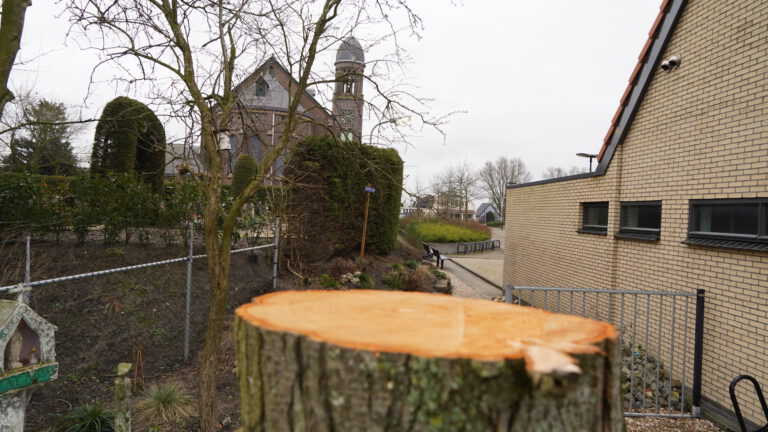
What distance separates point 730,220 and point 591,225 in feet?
11.7

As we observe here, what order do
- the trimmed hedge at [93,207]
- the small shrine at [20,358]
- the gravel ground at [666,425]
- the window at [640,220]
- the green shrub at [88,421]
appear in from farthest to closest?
the window at [640,220] < the trimmed hedge at [93,207] < the gravel ground at [666,425] < the green shrub at [88,421] < the small shrine at [20,358]

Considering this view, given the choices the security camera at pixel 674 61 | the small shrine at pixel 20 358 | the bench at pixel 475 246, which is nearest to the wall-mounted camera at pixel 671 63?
the security camera at pixel 674 61

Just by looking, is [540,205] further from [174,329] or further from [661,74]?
[174,329]

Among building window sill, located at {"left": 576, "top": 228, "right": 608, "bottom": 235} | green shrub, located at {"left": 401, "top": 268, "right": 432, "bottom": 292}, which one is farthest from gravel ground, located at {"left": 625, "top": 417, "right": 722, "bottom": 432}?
green shrub, located at {"left": 401, "top": 268, "right": 432, "bottom": 292}

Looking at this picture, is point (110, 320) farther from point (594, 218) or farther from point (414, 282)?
point (594, 218)

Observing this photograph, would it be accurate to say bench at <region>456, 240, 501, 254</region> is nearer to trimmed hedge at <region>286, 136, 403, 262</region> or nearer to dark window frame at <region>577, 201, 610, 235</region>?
trimmed hedge at <region>286, 136, 403, 262</region>

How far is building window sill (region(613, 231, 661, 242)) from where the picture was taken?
6.58 metres

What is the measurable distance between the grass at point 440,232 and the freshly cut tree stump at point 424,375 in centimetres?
2178

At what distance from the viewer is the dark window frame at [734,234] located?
4.71m

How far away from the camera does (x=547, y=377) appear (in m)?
0.93

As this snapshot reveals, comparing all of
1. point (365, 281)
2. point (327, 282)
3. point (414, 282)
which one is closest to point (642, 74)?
point (414, 282)

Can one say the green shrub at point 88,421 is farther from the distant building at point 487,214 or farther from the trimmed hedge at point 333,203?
the distant building at point 487,214

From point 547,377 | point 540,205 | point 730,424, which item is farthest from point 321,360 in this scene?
point 540,205

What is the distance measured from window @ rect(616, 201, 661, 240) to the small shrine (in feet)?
25.1
